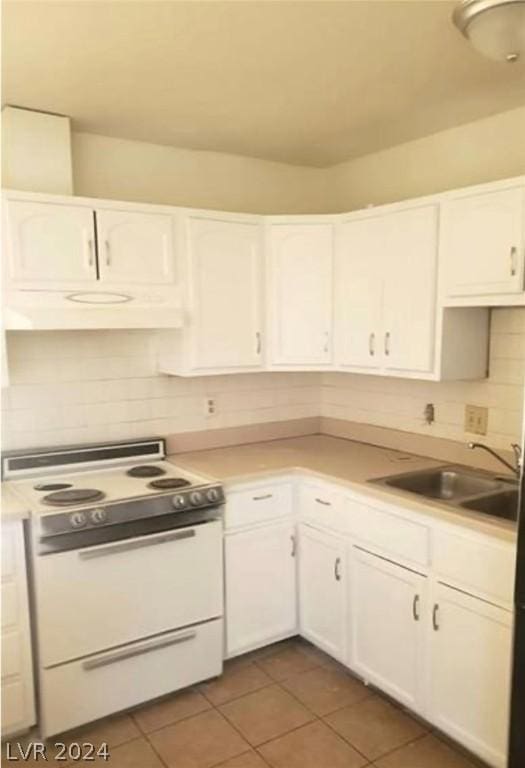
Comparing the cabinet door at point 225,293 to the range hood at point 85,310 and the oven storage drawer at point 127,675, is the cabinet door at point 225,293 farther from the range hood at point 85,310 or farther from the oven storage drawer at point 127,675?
the oven storage drawer at point 127,675

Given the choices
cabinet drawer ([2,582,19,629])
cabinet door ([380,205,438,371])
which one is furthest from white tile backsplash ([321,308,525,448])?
cabinet drawer ([2,582,19,629])

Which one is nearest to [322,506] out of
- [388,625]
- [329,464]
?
[329,464]

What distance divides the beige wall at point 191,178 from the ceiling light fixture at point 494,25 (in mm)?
1666

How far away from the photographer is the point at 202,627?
2562 millimetres

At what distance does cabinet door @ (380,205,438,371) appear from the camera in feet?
Result: 8.39

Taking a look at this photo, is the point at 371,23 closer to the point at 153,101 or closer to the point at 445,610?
the point at 153,101

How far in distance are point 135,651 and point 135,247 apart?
171 cm

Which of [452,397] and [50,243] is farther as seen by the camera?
[452,397]

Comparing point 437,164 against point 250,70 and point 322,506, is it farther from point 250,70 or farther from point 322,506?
point 322,506

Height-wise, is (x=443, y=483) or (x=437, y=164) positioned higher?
(x=437, y=164)

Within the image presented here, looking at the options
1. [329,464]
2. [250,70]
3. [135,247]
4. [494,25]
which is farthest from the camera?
[329,464]

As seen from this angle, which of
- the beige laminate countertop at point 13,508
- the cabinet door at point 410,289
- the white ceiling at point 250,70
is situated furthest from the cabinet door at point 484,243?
the beige laminate countertop at point 13,508

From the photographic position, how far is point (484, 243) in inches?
91.4

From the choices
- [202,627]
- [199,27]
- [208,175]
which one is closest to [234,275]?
[208,175]
